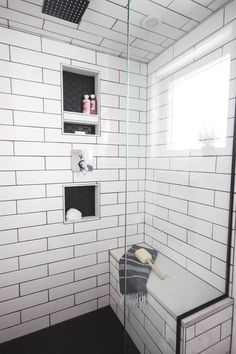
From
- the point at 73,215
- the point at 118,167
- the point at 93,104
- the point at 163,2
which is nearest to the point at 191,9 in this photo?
the point at 163,2

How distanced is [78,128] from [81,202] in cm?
64

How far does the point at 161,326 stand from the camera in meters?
1.17

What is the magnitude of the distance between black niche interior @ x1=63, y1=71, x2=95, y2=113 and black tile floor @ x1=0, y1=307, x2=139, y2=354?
1.79 meters

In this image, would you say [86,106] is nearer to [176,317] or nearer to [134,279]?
[134,279]

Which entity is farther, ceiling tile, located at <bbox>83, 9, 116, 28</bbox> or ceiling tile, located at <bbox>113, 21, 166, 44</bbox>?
Answer: ceiling tile, located at <bbox>113, 21, 166, 44</bbox>

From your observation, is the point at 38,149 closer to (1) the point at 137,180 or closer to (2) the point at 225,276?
(1) the point at 137,180

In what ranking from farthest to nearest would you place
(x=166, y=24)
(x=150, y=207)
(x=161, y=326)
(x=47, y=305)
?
(x=150, y=207) → (x=47, y=305) → (x=166, y=24) → (x=161, y=326)

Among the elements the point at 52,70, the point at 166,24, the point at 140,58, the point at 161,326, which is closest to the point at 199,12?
the point at 166,24

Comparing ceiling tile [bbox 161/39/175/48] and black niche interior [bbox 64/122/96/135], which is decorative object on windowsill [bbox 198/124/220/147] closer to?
ceiling tile [bbox 161/39/175/48]

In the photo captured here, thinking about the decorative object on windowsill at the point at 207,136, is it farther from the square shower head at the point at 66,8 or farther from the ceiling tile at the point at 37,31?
the ceiling tile at the point at 37,31

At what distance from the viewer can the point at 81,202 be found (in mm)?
1750

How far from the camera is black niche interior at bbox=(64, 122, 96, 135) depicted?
65.0 inches

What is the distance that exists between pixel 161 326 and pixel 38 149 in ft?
4.63

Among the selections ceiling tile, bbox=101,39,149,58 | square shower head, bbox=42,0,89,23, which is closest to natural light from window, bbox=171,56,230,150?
ceiling tile, bbox=101,39,149,58
